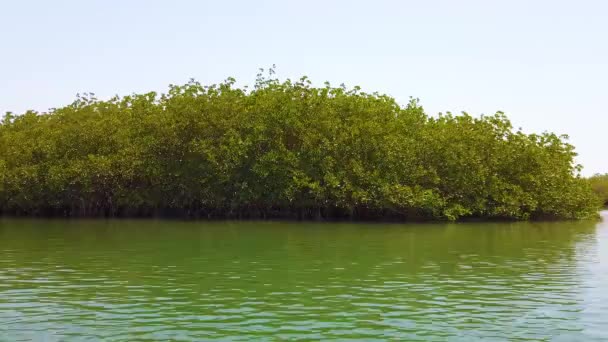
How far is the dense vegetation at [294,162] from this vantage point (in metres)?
70.6

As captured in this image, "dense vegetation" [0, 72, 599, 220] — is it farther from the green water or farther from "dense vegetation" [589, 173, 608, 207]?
"dense vegetation" [589, 173, 608, 207]

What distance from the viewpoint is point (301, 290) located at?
23844 mm

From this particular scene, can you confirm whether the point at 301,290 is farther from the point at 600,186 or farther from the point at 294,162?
the point at 600,186

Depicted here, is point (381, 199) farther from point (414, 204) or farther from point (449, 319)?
point (449, 319)

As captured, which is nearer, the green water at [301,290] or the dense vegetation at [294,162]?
the green water at [301,290]

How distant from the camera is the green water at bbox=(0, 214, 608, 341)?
1752 centimetres

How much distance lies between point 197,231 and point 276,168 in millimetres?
16957

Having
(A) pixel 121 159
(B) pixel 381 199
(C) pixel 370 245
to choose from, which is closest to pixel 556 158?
(B) pixel 381 199

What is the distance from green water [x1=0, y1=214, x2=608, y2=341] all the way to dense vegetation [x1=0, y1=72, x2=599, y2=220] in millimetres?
26111

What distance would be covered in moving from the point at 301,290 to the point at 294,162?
46493mm

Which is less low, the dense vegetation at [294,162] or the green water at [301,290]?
the dense vegetation at [294,162]

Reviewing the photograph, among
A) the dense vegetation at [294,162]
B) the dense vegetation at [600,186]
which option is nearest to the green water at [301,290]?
the dense vegetation at [294,162]

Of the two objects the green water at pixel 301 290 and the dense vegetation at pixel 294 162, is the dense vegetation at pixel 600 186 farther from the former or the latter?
the green water at pixel 301 290

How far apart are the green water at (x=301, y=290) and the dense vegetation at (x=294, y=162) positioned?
2611cm
